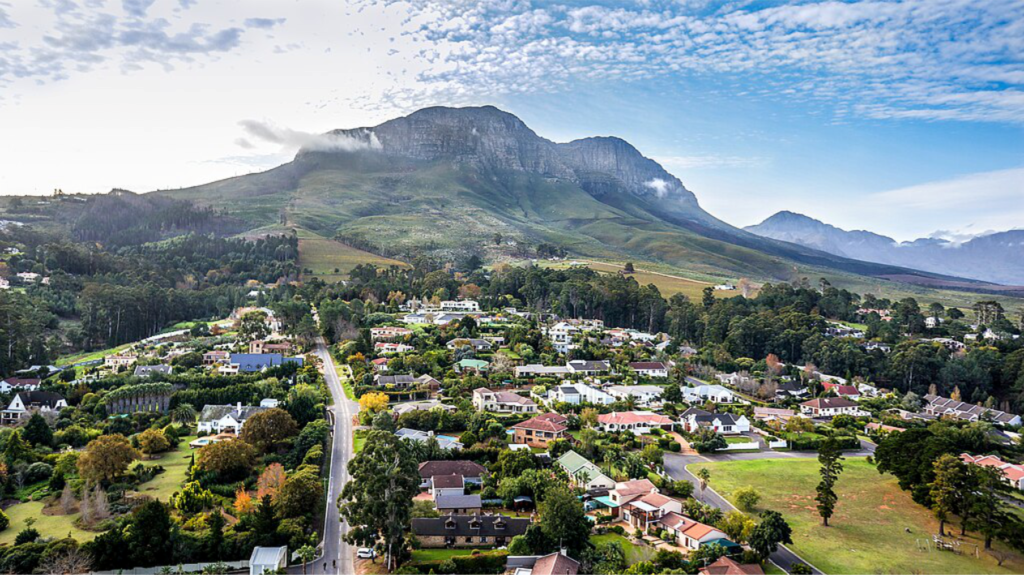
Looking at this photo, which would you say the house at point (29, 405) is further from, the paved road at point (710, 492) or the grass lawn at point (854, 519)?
the grass lawn at point (854, 519)

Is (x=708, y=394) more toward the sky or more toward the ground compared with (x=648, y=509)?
more toward the sky

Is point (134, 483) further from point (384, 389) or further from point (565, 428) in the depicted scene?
point (565, 428)

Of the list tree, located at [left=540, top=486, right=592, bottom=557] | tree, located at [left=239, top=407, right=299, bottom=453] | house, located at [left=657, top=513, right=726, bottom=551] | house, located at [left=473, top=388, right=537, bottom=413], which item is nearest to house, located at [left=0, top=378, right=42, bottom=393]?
tree, located at [left=239, top=407, right=299, bottom=453]

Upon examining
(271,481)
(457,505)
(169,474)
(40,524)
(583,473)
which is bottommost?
(40,524)

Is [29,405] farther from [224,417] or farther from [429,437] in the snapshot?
[429,437]

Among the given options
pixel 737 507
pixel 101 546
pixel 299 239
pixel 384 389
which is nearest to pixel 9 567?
pixel 101 546

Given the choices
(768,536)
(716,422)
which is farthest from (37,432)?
(716,422)
